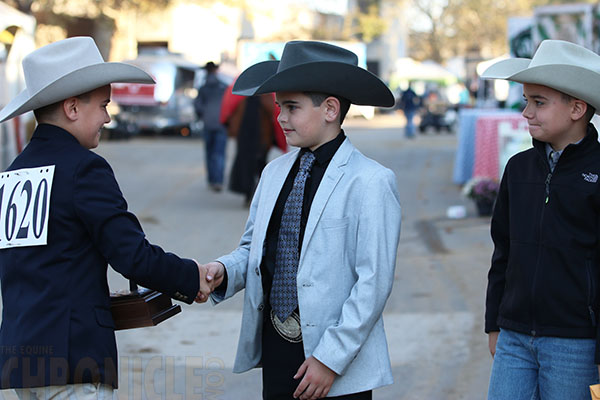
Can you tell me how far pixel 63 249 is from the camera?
266 centimetres

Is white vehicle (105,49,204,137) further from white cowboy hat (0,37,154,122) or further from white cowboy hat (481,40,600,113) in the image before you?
white cowboy hat (481,40,600,113)

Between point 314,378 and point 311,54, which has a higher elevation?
point 311,54

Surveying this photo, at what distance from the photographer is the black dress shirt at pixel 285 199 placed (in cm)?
304

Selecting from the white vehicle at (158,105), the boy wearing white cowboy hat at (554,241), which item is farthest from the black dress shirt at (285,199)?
the white vehicle at (158,105)

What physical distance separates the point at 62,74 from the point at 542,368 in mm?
1972

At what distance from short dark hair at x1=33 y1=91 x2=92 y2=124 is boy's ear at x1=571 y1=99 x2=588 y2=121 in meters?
1.73

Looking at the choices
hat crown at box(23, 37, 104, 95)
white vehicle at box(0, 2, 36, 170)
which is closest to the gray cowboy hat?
hat crown at box(23, 37, 104, 95)

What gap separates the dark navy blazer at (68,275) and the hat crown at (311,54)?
772 millimetres

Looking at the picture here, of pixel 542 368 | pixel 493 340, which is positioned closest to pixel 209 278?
pixel 493 340

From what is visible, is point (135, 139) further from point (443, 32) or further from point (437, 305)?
point (443, 32)

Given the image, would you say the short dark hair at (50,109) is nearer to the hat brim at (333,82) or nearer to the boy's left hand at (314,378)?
the hat brim at (333,82)

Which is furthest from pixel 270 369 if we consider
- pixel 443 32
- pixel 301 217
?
pixel 443 32

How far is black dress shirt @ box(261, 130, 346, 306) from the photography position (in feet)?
9.98

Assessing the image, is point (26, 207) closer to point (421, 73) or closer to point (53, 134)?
point (53, 134)
